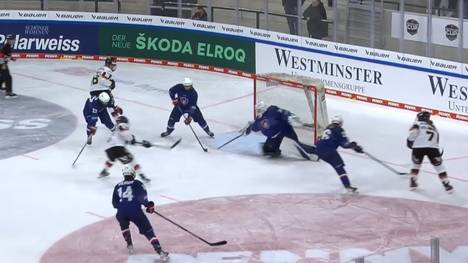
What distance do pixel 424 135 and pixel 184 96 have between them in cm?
477

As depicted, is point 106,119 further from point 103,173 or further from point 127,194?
point 127,194

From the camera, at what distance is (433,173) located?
17234 millimetres

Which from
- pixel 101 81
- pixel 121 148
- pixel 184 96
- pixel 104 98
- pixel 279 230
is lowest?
pixel 279 230

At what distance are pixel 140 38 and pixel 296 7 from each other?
4.36 m

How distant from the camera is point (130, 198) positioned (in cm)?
1307

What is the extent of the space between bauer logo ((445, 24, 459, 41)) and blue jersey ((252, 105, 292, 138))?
4.79 m

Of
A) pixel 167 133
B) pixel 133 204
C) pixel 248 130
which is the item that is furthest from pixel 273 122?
pixel 133 204

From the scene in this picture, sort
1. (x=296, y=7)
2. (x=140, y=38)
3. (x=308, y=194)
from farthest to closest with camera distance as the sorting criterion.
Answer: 1. (x=140, y=38)
2. (x=296, y=7)
3. (x=308, y=194)

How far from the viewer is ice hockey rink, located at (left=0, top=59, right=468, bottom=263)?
45.4 feet

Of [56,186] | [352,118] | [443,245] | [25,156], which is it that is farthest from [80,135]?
[443,245]

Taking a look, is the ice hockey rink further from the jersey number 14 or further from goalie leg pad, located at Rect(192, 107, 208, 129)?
the jersey number 14

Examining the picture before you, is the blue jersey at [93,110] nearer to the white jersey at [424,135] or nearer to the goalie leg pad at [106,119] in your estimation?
the goalie leg pad at [106,119]

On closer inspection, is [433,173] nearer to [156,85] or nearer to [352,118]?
[352,118]

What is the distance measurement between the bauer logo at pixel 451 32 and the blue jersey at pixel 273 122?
15.7 feet
